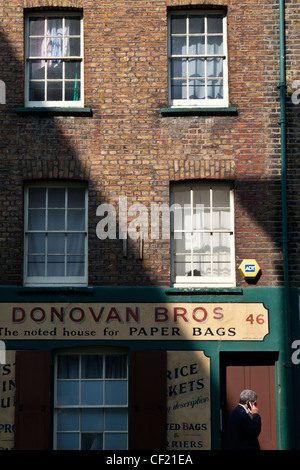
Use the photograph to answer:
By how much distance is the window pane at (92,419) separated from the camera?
13891 millimetres

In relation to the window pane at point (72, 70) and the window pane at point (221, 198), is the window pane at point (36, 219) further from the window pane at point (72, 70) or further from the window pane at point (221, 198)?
the window pane at point (221, 198)

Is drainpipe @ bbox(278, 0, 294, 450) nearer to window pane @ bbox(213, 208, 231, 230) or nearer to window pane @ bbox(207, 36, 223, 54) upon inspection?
window pane @ bbox(213, 208, 231, 230)

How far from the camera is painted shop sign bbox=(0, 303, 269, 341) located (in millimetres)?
13953

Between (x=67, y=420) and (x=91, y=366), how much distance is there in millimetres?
1017

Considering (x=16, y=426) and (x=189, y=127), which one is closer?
(x=16, y=426)

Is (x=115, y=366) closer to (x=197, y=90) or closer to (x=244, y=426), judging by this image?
(x=244, y=426)

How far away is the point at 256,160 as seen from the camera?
1445cm

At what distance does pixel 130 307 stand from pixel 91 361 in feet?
3.95

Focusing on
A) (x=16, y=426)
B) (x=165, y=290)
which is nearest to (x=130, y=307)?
(x=165, y=290)

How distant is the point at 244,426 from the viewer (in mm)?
12617

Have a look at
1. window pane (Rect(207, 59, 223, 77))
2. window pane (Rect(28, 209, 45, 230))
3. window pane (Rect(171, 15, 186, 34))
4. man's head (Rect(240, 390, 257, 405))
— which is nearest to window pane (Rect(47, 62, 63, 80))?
window pane (Rect(171, 15, 186, 34))

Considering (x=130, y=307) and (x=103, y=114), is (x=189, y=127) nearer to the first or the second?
(x=103, y=114)

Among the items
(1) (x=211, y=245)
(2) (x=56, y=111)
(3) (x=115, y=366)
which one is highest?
(2) (x=56, y=111)

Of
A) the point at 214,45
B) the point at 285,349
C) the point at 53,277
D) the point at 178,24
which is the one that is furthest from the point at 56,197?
the point at 285,349
